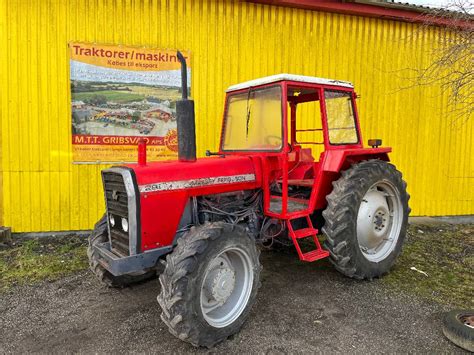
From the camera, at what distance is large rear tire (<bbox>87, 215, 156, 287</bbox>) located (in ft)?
12.8

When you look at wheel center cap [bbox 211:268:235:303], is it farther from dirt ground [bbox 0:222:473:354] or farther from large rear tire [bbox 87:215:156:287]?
large rear tire [bbox 87:215:156:287]

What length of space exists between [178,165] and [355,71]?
5490mm

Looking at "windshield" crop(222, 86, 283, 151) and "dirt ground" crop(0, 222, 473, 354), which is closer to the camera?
"dirt ground" crop(0, 222, 473, 354)

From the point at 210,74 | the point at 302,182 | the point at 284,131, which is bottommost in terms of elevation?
the point at 302,182

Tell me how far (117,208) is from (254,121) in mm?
1828

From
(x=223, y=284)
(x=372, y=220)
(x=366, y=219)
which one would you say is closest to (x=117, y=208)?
(x=223, y=284)

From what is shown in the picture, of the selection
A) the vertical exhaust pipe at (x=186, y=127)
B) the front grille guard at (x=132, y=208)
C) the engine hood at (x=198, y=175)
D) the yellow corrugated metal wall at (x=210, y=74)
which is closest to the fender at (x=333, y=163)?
the engine hood at (x=198, y=175)

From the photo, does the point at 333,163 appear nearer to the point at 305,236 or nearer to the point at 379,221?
the point at 305,236

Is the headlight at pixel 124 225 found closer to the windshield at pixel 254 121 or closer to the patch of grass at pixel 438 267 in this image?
the windshield at pixel 254 121

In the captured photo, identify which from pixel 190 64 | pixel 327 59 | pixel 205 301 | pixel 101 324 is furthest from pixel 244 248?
pixel 327 59

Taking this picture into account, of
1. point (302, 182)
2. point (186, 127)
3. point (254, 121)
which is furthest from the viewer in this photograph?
point (302, 182)

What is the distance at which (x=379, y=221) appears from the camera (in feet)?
15.6

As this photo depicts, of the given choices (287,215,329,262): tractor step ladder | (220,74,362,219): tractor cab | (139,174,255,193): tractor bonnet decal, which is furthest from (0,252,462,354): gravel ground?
(139,174,255,193): tractor bonnet decal

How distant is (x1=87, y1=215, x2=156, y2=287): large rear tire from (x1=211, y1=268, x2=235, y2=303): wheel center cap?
37.8 inches
